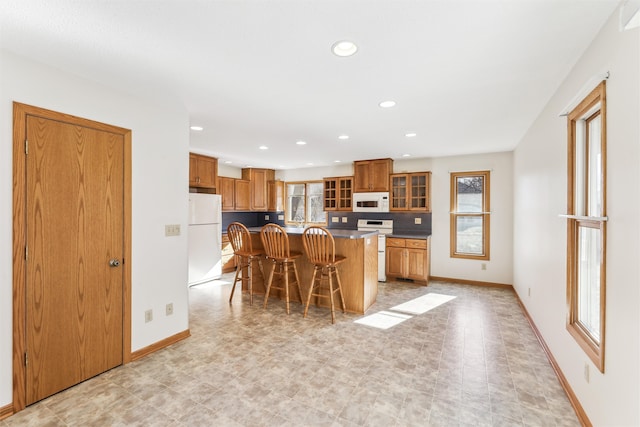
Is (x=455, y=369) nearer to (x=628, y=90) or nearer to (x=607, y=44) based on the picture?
(x=628, y=90)

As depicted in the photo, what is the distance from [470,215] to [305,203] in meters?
3.58

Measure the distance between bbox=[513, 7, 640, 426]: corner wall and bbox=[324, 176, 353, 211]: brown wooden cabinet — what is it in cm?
376

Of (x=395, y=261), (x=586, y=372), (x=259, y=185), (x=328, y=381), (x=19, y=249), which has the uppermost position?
(x=259, y=185)

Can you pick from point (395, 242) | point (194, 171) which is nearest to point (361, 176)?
point (395, 242)

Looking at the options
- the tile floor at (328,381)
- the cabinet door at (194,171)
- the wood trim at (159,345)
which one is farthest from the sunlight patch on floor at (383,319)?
the cabinet door at (194,171)

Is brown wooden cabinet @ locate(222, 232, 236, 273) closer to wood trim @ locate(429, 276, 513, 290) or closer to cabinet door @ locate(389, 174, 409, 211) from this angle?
cabinet door @ locate(389, 174, 409, 211)

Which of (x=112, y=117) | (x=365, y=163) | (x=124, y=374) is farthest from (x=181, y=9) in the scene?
(x=365, y=163)

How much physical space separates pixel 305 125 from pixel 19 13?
2.41 m

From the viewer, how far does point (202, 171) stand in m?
5.21

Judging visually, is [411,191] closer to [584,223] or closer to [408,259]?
[408,259]

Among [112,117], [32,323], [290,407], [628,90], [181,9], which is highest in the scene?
[181,9]

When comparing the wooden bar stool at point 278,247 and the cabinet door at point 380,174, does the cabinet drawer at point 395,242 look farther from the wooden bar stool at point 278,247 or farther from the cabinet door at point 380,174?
the wooden bar stool at point 278,247

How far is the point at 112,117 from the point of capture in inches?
93.9

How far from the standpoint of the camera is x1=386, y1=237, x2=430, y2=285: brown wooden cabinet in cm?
509
